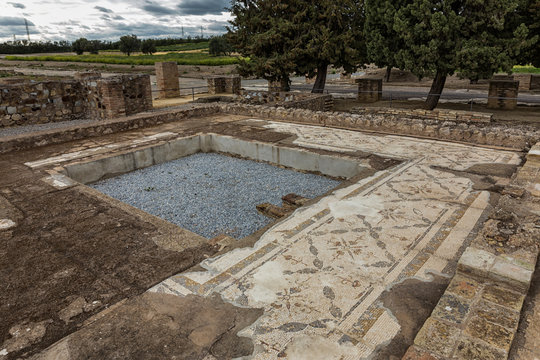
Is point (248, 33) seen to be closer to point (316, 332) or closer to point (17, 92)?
point (17, 92)

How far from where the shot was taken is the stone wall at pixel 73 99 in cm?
999

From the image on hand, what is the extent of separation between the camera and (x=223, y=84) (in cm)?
1656

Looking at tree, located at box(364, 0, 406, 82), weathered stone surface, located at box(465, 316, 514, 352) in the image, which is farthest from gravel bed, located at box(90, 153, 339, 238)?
tree, located at box(364, 0, 406, 82)

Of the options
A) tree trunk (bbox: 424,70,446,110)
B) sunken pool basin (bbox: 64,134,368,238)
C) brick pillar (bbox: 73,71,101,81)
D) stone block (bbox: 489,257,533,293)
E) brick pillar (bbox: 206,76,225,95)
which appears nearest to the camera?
stone block (bbox: 489,257,533,293)

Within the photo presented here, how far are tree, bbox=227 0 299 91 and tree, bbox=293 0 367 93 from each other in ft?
1.15

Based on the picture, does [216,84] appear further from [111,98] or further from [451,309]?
[451,309]

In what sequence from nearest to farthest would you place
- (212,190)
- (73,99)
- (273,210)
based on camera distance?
(273,210)
(212,190)
(73,99)

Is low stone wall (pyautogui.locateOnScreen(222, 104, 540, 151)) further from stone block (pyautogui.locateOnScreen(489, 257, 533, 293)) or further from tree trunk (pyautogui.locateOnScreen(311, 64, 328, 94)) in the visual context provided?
tree trunk (pyautogui.locateOnScreen(311, 64, 328, 94))

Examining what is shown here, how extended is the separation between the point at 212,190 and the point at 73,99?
7353 mm

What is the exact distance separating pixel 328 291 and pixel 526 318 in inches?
49.9

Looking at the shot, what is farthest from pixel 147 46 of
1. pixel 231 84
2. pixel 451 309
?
pixel 451 309

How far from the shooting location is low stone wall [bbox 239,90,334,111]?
41.7 feet

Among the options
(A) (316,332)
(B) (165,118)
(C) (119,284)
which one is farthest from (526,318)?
(B) (165,118)

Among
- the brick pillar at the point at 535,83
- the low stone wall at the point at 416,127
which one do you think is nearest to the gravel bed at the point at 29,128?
the low stone wall at the point at 416,127
